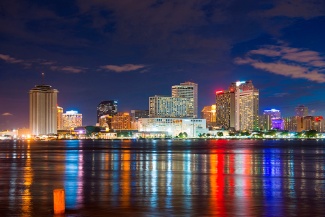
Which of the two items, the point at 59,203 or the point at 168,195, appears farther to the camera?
the point at 168,195

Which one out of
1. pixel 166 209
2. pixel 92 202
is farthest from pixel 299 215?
pixel 92 202

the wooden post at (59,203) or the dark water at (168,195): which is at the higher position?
the wooden post at (59,203)

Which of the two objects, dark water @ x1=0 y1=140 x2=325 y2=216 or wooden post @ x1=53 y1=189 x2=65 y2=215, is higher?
wooden post @ x1=53 y1=189 x2=65 y2=215

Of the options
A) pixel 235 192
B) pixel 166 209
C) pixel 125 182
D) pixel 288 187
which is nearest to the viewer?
pixel 166 209

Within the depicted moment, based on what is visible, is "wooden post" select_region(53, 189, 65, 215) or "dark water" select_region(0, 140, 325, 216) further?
"dark water" select_region(0, 140, 325, 216)

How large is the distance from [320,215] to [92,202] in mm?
12325

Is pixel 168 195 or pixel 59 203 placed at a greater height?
pixel 59 203

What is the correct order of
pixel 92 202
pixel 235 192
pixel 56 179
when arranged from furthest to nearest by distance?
1. pixel 56 179
2. pixel 235 192
3. pixel 92 202

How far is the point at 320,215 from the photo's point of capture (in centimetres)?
2425

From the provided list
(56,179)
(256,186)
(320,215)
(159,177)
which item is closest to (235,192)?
(256,186)

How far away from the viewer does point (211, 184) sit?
38500 millimetres

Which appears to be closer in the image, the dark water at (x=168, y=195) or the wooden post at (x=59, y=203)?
the wooden post at (x=59, y=203)

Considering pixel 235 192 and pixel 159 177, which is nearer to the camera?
pixel 235 192

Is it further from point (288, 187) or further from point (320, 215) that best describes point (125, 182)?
point (320, 215)
